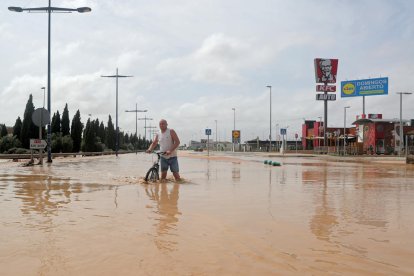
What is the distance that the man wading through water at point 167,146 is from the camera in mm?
11734

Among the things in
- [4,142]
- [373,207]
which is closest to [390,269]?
[373,207]

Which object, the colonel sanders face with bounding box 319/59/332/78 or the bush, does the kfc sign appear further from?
the bush

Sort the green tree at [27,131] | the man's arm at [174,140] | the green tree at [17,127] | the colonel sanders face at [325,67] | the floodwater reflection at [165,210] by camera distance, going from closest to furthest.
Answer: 1. the floodwater reflection at [165,210]
2. the man's arm at [174,140]
3. the green tree at [27,131]
4. the green tree at [17,127]
5. the colonel sanders face at [325,67]

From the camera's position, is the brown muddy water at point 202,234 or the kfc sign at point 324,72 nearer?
the brown muddy water at point 202,234

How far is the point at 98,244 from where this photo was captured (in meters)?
4.48

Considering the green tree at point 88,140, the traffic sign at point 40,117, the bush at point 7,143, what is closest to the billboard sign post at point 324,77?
the green tree at point 88,140

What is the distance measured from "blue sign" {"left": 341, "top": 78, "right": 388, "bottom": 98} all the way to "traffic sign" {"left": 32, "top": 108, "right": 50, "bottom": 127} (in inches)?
2480

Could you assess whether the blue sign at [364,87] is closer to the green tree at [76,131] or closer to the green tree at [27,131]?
the green tree at [76,131]

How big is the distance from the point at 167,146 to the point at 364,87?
69.3 metres

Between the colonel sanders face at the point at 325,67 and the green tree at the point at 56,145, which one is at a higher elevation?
the colonel sanders face at the point at 325,67

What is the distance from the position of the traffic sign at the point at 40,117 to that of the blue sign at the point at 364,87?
207 ft

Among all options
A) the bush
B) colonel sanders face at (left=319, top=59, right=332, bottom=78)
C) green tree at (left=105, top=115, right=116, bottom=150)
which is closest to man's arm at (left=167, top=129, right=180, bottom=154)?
the bush

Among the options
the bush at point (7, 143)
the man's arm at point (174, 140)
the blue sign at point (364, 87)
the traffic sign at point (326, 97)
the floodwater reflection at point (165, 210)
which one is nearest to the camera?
the floodwater reflection at point (165, 210)

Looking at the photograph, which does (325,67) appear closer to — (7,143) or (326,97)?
(326,97)
